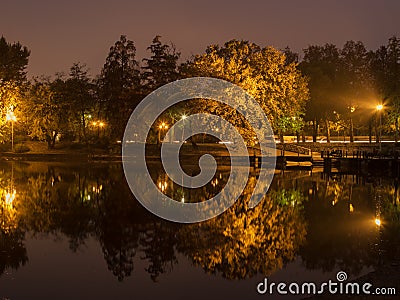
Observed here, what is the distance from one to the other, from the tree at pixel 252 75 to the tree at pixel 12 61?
31.4m

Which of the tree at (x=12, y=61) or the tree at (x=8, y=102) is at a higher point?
the tree at (x=12, y=61)

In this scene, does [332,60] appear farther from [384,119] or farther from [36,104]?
[36,104]

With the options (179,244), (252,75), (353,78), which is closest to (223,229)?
(179,244)

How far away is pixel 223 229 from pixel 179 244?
3.20 meters

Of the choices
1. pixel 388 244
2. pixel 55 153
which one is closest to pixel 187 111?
pixel 55 153

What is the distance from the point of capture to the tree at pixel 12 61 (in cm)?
8375

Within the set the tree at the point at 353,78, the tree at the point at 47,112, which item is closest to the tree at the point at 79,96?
the tree at the point at 47,112

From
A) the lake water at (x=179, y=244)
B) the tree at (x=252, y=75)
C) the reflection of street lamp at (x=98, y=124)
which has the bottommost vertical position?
the lake water at (x=179, y=244)

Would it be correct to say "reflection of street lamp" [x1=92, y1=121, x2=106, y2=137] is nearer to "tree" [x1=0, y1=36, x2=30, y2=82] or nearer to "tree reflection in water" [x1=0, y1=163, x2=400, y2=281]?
"tree" [x1=0, y1=36, x2=30, y2=82]

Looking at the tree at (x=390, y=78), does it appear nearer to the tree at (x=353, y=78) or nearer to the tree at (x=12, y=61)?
the tree at (x=353, y=78)

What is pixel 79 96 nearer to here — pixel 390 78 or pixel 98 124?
pixel 98 124

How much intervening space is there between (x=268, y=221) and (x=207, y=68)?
4196cm

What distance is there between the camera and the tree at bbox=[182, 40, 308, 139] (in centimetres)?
6297

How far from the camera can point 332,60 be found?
89625 millimetres
